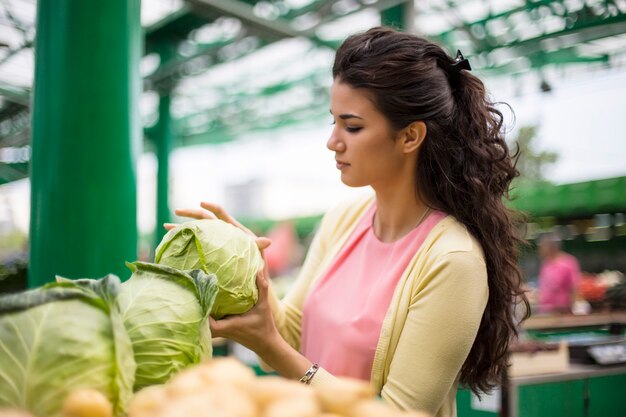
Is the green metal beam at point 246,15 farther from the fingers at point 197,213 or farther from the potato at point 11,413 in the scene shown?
the potato at point 11,413

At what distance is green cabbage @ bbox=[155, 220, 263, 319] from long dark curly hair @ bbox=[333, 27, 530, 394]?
0.55 metres

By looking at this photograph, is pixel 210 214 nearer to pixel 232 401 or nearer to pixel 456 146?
pixel 456 146

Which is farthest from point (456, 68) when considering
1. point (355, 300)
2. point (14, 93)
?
point (14, 93)

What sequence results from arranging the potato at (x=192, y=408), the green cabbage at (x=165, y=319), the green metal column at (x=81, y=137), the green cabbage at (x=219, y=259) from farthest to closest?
1. the green metal column at (x=81, y=137)
2. the green cabbage at (x=219, y=259)
3. the green cabbage at (x=165, y=319)
4. the potato at (x=192, y=408)

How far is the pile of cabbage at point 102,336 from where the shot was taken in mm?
866

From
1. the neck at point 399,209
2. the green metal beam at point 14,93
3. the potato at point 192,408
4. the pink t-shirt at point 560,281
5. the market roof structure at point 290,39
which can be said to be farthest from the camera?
the green metal beam at point 14,93

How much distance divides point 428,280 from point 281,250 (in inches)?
422

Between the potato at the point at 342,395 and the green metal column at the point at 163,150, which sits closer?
the potato at the point at 342,395

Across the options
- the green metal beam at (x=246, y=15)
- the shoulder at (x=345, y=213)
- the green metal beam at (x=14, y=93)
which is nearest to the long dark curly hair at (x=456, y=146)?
the shoulder at (x=345, y=213)

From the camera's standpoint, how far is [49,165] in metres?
2.53

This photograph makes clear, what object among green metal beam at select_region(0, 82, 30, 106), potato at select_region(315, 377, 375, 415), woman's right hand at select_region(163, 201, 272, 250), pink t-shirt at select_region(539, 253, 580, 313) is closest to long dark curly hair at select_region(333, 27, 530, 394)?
woman's right hand at select_region(163, 201, 272, 250)

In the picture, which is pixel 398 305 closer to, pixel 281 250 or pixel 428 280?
pixel 428 280

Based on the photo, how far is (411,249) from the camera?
1.67 meters

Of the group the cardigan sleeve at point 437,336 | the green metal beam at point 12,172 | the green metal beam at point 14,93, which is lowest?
the cardigan sleeve at point 437,336
